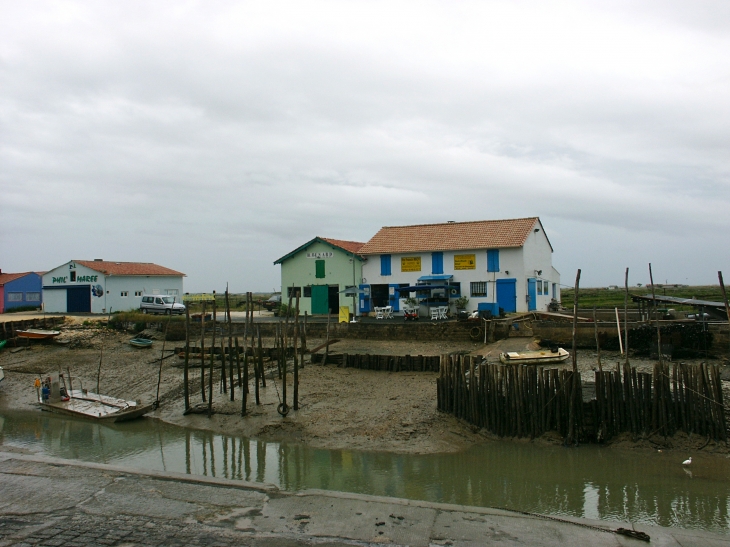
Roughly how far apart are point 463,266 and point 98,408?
69.4 feet

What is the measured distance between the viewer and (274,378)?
19.6 meters

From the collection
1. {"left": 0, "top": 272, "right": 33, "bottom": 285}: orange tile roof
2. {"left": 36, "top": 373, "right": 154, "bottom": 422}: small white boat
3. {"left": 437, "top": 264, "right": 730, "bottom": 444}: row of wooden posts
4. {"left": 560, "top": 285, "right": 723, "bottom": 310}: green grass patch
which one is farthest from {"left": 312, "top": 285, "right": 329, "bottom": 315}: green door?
{"left": 0, "top": 272, "right": 33, "bottom": 285}: orange tile roof

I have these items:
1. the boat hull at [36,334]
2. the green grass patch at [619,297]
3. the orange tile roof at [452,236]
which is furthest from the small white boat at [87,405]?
the green grass patch at [619,297]

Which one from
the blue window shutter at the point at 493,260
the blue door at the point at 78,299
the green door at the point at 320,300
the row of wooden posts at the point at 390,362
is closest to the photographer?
the row of wooden posts at the point at 390,362

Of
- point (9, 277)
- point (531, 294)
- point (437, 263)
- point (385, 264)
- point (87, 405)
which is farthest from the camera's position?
point (9, 277)

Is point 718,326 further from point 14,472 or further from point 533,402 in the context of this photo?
point 14,472

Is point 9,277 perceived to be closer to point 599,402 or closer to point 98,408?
point 98,408

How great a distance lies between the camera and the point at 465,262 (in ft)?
110

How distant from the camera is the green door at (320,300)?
3659 cm

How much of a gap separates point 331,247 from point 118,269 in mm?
17181

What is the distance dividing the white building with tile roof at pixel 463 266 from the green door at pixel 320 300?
95.2 inches

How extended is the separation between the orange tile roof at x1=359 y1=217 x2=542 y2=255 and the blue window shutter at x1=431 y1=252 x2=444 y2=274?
1.26 ft

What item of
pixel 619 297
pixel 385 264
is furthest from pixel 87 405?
pixel 619 297

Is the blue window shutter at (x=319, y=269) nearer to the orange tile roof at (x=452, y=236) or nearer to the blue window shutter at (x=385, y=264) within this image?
the orange tile roof at (x=452, y=236)
